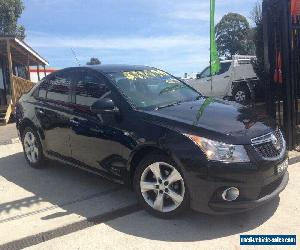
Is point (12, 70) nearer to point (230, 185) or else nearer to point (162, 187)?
point (162, 187)

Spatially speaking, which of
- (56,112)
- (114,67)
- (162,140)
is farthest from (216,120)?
(56,112)

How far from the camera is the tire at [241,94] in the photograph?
54.5 feet

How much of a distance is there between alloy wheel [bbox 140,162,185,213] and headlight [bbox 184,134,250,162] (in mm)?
421

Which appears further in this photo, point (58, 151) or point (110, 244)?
point (58, 151)

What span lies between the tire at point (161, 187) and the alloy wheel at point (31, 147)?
8.63 feet

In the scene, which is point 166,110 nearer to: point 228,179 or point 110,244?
point 228,179

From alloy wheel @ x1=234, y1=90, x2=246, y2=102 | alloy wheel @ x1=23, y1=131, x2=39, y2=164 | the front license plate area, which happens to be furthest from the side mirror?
alloy wheel @ x1=234, y1=90, x2=246, y2=102

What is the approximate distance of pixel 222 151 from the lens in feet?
13.8

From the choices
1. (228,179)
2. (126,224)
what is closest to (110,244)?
(126,224)

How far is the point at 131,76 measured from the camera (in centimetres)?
577

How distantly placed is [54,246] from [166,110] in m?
1.93

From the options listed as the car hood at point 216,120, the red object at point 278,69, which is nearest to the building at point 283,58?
the red object at point 278,69

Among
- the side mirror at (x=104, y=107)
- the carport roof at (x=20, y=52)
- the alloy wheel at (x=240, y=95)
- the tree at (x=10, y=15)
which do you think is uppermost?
the tree at (x=10, y=15)

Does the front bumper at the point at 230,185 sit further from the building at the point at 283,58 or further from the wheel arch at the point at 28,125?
the building at the point at 283,58
